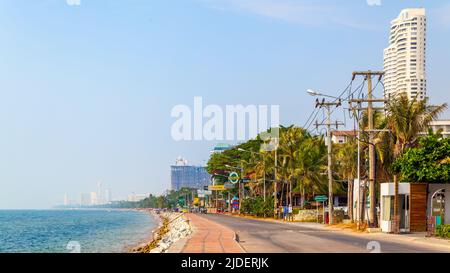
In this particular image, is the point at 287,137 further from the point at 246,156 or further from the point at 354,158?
the point at 246,156

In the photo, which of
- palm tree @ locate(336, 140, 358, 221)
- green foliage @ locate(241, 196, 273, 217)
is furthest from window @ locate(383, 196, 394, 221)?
green foliage @ locate(241, 196, 273, 217)

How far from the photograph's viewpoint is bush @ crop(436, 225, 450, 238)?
32.9 m

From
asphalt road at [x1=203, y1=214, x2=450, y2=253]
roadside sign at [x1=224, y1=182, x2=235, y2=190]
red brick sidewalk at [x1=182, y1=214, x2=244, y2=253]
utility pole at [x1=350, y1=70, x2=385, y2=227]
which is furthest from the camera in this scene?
roadside sign at [x1=224, y1=182, x2=235, y2=190]

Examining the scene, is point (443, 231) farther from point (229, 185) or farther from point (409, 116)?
point (229, 185)

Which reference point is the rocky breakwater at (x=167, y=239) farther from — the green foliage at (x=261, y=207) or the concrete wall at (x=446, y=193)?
the green foliage at (x=261, y=207)

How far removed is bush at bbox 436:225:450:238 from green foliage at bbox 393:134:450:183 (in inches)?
177

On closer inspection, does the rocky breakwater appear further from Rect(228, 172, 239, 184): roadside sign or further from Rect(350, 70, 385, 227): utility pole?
Rect(228, 172, 239, 184): roadside sign

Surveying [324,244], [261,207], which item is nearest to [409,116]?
[324,244]

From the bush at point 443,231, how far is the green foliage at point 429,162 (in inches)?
177

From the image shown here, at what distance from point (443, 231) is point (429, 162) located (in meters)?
6.39

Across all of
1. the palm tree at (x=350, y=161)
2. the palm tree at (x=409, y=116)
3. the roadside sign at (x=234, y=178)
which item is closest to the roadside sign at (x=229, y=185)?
the roadside sign at (x=234, y=178)

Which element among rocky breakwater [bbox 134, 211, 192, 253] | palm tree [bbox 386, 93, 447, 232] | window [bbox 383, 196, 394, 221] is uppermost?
palm tree [bbox 386, 93, 447, 232]
